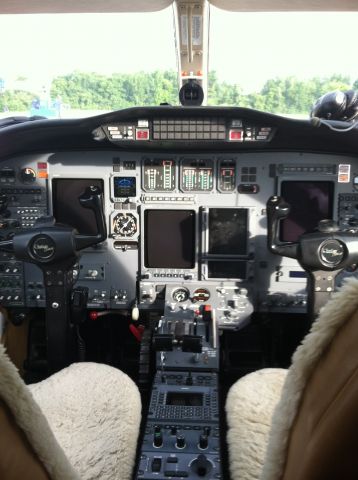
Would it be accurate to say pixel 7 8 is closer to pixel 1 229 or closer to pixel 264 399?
pixel 1 229

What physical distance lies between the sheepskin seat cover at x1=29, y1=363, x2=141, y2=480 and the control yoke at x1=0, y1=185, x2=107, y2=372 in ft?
2.69

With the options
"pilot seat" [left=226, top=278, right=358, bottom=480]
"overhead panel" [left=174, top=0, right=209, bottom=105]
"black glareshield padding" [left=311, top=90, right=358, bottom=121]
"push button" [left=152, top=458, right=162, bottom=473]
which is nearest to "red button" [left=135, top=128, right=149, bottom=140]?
"overhead panel" [left=174, top=0, right=209, bottom=105]

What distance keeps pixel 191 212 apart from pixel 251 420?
205cm

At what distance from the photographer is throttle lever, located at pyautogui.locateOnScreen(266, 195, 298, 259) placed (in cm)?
294

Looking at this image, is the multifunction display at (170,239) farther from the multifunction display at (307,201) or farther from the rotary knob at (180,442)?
the rotary knob at (180,442)

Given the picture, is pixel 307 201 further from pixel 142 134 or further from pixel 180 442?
pixel 180 442

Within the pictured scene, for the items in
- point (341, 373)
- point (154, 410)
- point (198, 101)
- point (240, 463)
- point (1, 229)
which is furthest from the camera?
point (1, 229)

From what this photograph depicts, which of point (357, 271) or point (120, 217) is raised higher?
point (120, 217)

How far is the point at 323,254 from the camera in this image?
2818 millimetres

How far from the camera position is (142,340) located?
343 cm

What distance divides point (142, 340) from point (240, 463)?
2.04 meters

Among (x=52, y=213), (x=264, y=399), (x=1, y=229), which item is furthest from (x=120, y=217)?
(x=264, y=399)

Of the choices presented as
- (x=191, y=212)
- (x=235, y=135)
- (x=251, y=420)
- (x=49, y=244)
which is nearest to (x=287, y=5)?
(x=235, y=135)

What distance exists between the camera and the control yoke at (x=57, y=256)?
110 inches
